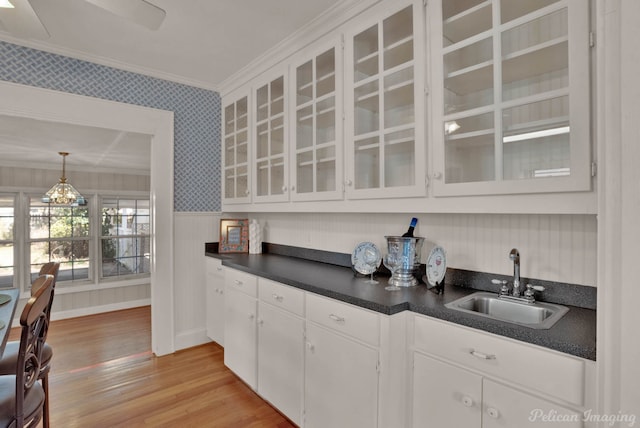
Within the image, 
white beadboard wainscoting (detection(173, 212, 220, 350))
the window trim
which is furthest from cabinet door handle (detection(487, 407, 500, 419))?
the window trim

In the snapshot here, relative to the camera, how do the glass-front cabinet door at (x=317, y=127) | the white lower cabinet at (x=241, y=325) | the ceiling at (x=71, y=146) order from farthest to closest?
the ceiling at (x=71, y=146)
the white lower cabinet at (x=241, y=325)
the glass-front cabinet door at (x=317, y=127)

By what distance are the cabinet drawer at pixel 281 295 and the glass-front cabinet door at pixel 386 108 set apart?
67 centimetres

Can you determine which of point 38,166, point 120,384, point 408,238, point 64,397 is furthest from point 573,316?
point 38,166

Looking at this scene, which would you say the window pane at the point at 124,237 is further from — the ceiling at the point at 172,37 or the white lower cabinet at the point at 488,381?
the white lower cabinet at the point at 488,381

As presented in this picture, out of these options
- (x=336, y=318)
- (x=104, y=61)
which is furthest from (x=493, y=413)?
(x=104, y=61)

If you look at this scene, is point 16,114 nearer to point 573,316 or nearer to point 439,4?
point 439,4

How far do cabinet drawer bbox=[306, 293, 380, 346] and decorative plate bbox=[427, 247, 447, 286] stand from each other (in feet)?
1.29

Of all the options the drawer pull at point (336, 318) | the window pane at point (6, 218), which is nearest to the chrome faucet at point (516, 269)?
the drawer pull at point (336, 318)

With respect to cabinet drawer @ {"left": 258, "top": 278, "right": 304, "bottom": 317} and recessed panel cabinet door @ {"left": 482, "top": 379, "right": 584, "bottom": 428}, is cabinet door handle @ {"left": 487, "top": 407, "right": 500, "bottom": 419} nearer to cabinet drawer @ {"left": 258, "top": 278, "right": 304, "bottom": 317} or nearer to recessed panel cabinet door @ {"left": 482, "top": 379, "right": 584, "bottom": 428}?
recessed panel cabinet door @ {"left": 482, "top": 379, "right": 584, "bottom": 428}

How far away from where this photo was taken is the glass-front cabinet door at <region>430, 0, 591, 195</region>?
1.20 metres

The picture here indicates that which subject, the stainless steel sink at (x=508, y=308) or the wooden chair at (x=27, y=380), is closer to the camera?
the wooden chair at (x=27, y=380)

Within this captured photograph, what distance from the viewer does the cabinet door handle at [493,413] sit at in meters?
1.19

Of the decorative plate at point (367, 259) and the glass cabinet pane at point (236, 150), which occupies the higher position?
the glass cabinet pane at point (236, 150)

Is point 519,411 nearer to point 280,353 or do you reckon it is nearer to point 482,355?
point 482,355
